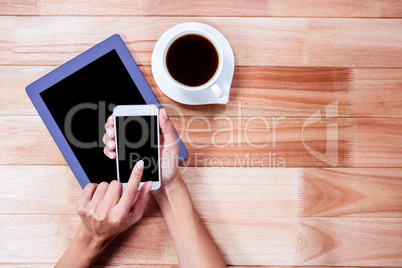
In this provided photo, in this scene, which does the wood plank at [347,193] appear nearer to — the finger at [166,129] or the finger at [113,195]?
the finger at [166,129]

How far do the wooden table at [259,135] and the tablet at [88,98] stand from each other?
0.03 m

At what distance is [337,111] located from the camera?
76 cm

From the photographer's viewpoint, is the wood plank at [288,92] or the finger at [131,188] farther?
the wood plank at [288,92]

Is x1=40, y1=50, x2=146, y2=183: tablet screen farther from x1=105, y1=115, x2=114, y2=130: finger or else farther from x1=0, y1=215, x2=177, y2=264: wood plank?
x1=0, y1=215, x2=177, y2=264: wood plank

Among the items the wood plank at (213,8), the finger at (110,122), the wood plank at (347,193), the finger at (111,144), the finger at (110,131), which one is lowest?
the wood plank at (347,193)

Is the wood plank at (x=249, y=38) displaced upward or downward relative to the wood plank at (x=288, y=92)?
upward

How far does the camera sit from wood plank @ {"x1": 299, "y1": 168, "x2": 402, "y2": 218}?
2.47 feet

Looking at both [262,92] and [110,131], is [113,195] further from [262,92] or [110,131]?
[262,92]

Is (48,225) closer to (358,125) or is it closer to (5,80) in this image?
(5,80)

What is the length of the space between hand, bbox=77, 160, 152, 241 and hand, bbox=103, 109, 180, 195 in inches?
2.6

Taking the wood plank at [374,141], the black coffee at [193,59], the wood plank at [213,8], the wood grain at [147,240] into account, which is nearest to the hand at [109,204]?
the wood grain at [147,240]

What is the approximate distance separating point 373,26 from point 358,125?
249 millimetres

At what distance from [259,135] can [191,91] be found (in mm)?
212

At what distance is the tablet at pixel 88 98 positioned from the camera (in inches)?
28.3
